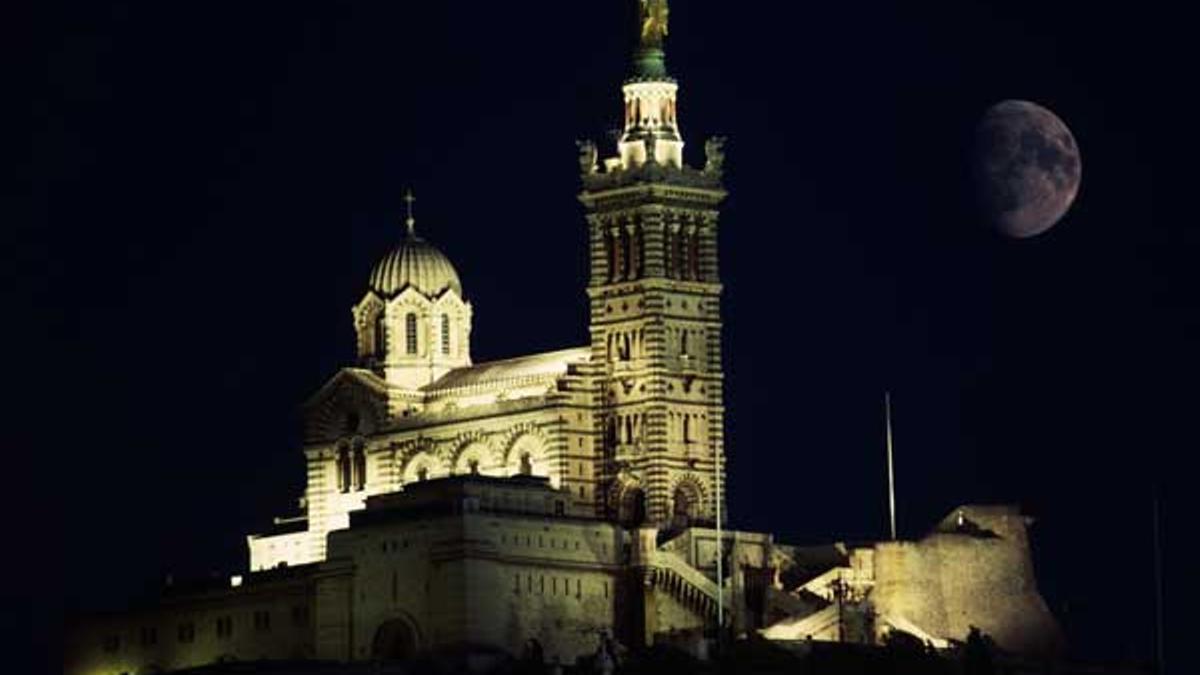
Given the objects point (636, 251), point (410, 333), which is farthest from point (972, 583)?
point (410, 333)

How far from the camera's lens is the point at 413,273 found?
532 feet

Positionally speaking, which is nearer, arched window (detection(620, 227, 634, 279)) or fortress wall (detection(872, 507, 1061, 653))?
fortress wall (detection(872, 507, 1061, 653))

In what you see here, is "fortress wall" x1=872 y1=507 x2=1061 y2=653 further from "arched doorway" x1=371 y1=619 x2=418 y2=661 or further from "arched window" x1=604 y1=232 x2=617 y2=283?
"arched doorway" x1=371 y1=619 x2=418 y2=661

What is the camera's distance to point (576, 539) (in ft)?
494

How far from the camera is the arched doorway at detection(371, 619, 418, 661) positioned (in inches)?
5876

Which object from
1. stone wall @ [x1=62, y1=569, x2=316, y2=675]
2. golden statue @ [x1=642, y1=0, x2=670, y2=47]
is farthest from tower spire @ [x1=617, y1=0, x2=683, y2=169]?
stone wall @ [x1=62, y1=569, x2=316, y2=675]

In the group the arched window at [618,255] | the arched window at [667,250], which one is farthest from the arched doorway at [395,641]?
the arched window at [667,250]

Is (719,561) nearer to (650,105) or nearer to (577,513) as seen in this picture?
(577,513)

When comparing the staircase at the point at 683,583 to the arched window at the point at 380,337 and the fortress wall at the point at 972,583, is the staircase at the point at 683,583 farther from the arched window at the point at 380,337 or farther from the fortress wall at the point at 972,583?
the arched window at the point at 380,337

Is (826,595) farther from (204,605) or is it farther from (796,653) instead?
(204,605)

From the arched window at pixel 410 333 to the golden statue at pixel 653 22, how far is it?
38.8 ft

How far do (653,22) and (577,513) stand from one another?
15545 mm

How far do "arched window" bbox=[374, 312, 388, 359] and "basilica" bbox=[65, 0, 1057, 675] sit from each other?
99 mm

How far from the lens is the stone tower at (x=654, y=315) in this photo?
15475 centimetres
